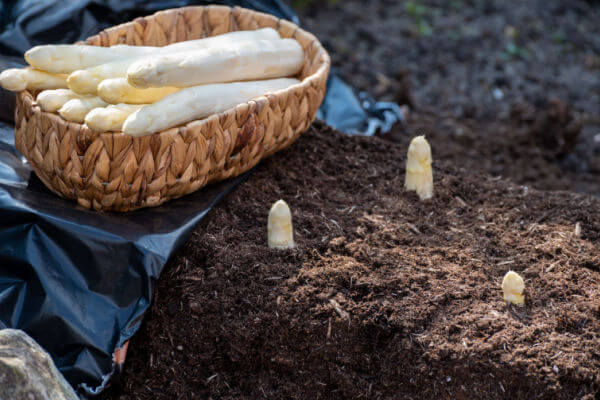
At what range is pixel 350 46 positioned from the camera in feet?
15.5

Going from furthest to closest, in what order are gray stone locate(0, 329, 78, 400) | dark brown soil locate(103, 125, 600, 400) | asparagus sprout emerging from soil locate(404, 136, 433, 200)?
asparagus sprout emerging from soil locate(404, 136, 433, 200), dark brown soil locate(103, 125, 600, 400), gray stone locate(0, 329, 78, 400)

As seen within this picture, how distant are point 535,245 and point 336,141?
100 cm

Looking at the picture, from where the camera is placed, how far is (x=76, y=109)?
182 centimetres

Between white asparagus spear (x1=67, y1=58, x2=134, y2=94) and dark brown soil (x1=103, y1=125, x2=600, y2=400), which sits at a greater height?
white asparagus spear (x1=67, y1=58, x2=134, y2=94)

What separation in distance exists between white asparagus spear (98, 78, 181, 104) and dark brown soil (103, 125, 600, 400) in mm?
487

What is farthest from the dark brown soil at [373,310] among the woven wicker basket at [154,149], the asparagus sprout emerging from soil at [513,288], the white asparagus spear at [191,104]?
the white asparagus spear at [191,104]

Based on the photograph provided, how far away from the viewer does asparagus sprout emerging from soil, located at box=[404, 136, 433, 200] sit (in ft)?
7.34

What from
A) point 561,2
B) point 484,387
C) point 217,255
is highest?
point 217,255

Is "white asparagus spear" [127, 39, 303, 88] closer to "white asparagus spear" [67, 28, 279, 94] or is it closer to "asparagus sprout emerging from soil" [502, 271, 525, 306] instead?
"white asparagus spear" [67, 28, 279, 94]

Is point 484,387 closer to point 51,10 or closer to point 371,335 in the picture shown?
point 371,335

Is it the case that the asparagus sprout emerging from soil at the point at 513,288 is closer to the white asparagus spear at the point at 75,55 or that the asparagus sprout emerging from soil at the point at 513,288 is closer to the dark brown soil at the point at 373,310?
the dark brown soil at the point at 373,310

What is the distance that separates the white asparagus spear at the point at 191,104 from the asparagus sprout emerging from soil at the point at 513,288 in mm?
1110

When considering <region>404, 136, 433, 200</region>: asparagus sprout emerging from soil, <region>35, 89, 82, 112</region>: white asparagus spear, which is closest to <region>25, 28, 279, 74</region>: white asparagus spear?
<region>35, 89, 82, 112</region>: white asparagus spear

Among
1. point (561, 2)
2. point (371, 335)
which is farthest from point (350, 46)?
point (371, 335)
